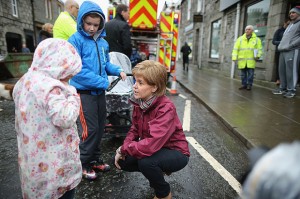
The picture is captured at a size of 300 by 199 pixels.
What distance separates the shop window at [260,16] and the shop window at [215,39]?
3851 mm

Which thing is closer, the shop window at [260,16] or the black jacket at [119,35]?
the black jacket at [119,35]

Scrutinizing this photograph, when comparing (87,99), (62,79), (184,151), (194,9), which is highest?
(194,9)

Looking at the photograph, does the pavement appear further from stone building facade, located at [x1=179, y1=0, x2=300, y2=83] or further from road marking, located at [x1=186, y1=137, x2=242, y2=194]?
stone building facade, located at [x1=179, y1=0, x2=300, y2=83]

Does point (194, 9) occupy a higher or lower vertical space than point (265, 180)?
higher

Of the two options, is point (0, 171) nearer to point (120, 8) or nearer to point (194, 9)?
point (120, 8)

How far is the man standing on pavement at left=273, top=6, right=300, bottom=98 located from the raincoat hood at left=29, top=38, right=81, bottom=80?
253 inches

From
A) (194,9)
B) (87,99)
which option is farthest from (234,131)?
(194,9)

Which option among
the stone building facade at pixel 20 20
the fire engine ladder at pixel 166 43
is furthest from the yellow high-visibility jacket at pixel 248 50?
the stone building facade at pixel 20 20

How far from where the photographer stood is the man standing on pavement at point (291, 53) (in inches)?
243

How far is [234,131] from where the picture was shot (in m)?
4.15

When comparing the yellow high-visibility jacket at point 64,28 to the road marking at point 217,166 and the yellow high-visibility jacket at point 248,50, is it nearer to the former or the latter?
the road marking at point 217,166

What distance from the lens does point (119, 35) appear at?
475 centimetres

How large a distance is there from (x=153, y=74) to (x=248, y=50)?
6809 mm

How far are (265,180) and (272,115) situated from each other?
4.90 metres
